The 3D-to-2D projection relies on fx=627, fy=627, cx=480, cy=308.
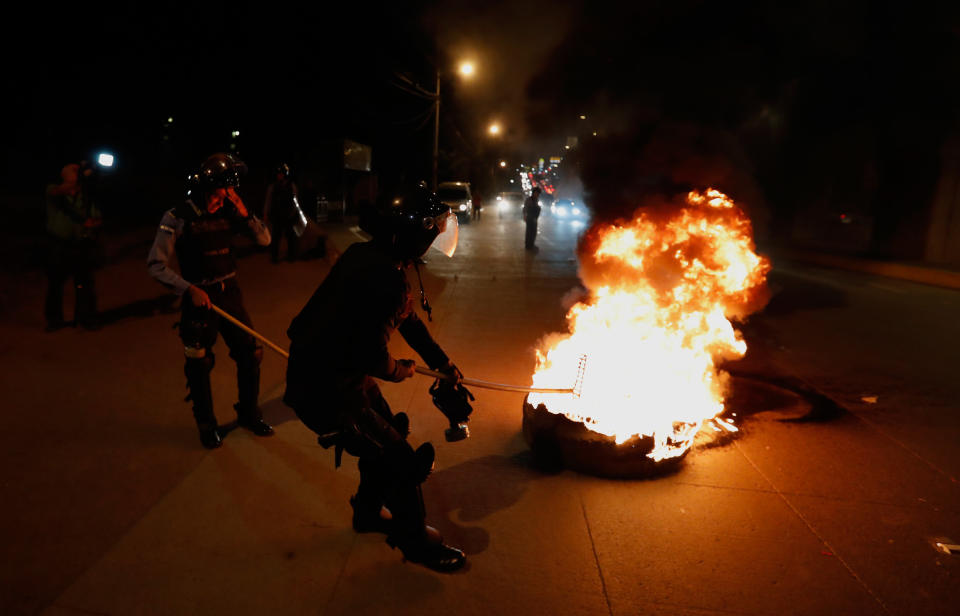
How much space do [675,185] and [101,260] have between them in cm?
908

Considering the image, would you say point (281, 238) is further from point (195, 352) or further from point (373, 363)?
point (373, 363)

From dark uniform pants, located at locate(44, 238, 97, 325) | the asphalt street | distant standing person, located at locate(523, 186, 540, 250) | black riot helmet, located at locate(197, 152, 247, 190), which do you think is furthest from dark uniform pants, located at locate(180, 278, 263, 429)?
distant standing person, located at locate(523, 186, 540, 250)

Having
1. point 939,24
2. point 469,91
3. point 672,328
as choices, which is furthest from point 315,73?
point 672,328

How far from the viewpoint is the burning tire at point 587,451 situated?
13.4ft

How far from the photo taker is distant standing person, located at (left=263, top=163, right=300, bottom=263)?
995 centimetres

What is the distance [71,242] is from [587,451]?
6.17m

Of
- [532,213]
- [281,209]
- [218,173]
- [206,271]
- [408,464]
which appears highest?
[218,173]

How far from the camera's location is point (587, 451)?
4121 millimetres

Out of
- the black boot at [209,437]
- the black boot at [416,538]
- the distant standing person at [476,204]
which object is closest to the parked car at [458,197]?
the distant standing person at [476,204]

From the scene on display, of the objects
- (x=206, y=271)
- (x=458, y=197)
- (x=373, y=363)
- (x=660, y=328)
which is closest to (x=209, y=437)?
(x=206, y=271)

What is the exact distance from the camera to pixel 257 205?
71.2 feet

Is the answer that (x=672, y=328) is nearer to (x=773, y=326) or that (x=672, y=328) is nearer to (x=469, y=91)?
(x=773, y=326)

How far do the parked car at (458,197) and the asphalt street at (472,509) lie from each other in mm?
21319

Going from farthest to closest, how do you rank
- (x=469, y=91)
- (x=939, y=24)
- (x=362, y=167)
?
1. (x=469, y=91)
2. (x=362, y=167)
3. (x=939, y=24)
